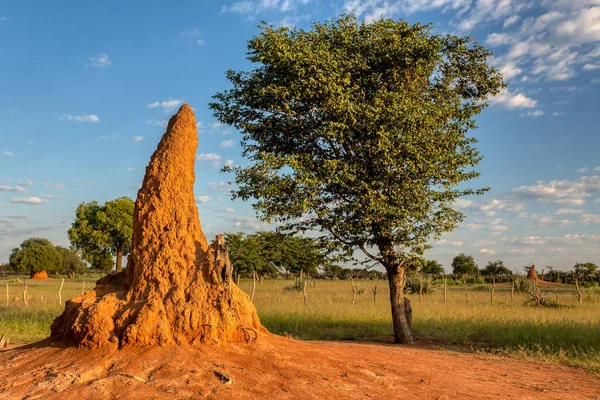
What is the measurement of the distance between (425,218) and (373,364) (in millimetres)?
6745

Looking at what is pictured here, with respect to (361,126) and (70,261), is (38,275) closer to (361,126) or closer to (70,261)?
(70,261)

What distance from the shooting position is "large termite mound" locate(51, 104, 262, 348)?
7.59 m

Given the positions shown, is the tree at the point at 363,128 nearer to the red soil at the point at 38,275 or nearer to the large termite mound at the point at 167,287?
the large termite mound at the point at 167,287

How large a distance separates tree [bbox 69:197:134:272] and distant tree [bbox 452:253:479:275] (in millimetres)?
43508

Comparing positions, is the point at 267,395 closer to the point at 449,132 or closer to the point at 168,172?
the point at 168,172

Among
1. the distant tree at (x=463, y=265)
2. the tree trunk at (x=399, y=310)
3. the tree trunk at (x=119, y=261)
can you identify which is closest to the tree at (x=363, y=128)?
the tree trunk at (x=399, y=310)

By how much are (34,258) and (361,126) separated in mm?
65254

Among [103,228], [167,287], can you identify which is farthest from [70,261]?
[167,287]

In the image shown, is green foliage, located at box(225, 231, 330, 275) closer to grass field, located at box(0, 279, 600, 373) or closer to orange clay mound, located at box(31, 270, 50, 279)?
grass field, located at box(0, 279, 600, 373)

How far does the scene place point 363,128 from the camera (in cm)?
1385

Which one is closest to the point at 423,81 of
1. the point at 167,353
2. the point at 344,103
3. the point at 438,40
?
the point at 438,40

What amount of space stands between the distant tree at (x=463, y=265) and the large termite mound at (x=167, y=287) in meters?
64.8

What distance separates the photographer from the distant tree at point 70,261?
7862cm

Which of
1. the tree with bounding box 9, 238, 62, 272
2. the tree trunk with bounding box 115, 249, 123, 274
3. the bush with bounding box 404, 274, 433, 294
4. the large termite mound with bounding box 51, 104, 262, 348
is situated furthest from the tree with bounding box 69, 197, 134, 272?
the large termite mound with bounding box 51, 104, 262, 348
